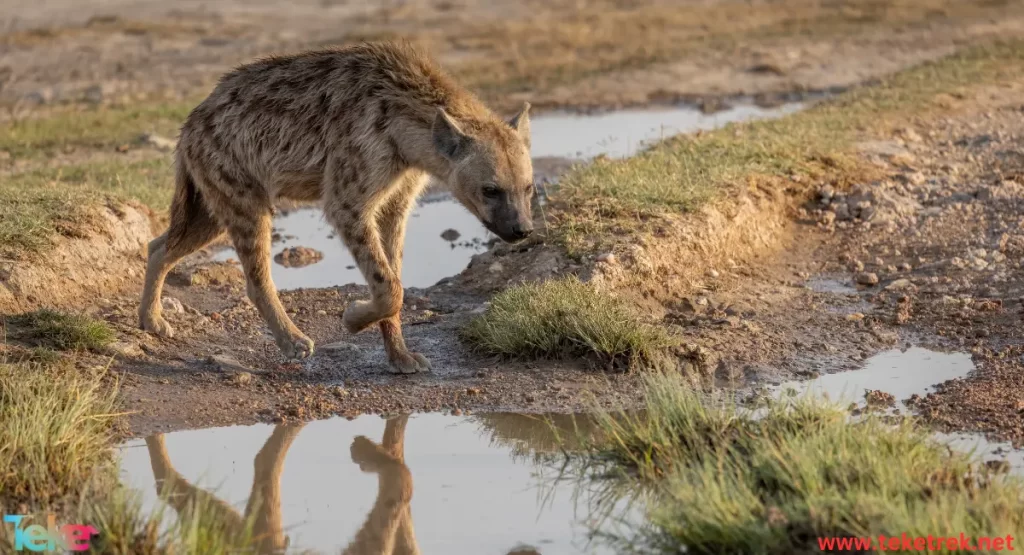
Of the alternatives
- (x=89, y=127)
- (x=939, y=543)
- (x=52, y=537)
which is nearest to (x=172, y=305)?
(x=52, y=537)

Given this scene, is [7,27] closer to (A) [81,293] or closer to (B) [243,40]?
(B) [243,40]

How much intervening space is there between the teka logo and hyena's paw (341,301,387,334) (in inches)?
78.9

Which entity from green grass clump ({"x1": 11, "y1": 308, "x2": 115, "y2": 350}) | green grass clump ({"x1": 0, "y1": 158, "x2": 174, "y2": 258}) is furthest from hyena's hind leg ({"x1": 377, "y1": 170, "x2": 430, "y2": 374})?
green grass clump ({"x1": 0, "y1": 158, "x2": 174, "y2": 258})

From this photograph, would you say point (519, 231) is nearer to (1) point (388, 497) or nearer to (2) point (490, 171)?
(2) point (490, 171)

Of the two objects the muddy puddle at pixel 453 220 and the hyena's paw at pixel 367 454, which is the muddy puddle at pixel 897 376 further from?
the muddy puddle at pixel 453 220

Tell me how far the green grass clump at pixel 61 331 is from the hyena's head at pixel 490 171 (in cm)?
180

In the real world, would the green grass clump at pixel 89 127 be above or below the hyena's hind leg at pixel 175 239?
below

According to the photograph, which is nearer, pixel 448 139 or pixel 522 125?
pixel 448 139

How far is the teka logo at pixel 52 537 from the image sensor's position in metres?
3.85

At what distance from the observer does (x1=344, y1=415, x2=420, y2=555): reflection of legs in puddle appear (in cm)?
432

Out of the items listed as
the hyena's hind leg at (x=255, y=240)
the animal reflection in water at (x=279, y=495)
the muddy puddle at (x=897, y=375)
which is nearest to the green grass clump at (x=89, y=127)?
the hyena's hind leg at (x=255, y=240)

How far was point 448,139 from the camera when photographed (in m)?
5.65

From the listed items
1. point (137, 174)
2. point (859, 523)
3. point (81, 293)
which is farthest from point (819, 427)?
point (137, 174)

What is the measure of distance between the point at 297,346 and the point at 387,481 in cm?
140
